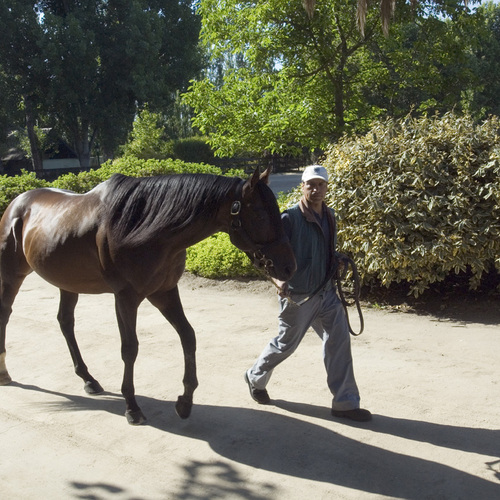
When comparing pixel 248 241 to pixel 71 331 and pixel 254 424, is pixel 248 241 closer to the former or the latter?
pixel 254 424

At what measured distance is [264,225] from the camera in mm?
3734

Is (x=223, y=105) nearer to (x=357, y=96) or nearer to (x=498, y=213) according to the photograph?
(x=357, y=96)

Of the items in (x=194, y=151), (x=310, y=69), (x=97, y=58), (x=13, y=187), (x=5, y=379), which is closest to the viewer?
(x=5, y=379)

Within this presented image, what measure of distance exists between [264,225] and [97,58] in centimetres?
4076

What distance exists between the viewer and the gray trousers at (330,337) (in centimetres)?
415

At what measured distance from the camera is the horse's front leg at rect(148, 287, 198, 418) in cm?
433

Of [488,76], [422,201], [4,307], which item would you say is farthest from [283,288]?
[488,76]

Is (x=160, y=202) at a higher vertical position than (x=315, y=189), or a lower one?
lower

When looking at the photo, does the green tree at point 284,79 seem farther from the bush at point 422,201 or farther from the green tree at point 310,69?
the bush at point 422,201

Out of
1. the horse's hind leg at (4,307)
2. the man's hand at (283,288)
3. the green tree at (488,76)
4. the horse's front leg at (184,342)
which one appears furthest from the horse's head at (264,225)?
the green tree at (488,76)

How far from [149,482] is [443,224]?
15.2 feet

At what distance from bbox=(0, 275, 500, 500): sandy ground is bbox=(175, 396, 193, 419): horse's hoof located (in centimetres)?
6

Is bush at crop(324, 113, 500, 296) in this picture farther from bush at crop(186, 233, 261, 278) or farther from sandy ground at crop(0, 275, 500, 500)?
bush at crop(186, 233, 261, 278)

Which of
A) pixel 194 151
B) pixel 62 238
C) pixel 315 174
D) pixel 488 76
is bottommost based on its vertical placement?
pixel 62 238
